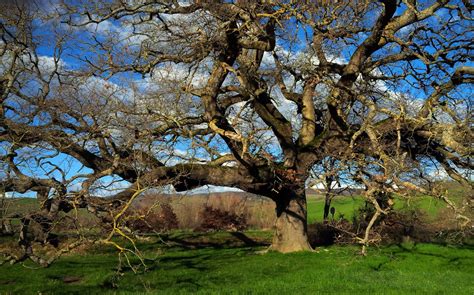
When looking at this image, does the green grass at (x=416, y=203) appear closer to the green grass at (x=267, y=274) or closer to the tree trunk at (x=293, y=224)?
the tree trunk at (x=293, y=224)

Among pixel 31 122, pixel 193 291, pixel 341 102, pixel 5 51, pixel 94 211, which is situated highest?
pixel 5 51

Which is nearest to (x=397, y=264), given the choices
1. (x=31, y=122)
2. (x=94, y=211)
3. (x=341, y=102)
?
(x=341, y=102)

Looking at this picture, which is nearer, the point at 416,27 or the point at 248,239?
the point at 416,27

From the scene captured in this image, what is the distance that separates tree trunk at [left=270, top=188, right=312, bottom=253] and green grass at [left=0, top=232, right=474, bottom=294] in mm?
894

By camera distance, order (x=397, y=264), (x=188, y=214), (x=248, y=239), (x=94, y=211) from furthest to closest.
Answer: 1. (x=188, y=214)
2. (x=248, y=239)
3. (x=397, y=264)
4. (x=94, y=211)

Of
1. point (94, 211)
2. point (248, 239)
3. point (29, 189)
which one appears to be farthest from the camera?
point (248, 239)

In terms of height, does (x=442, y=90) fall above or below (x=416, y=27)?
below

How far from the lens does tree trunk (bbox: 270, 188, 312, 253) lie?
18312mm

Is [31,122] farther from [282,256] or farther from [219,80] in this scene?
[282,256]

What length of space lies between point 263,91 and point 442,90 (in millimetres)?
6450

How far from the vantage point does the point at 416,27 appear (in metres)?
17.8

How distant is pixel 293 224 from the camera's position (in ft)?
60.8

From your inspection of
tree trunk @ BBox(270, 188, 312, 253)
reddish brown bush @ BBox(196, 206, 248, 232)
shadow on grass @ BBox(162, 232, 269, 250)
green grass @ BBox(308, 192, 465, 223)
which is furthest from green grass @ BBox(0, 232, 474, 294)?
reddish brown bush @ BBox(196, 206, 248, 232)

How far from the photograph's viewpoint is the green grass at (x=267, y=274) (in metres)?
11.2
